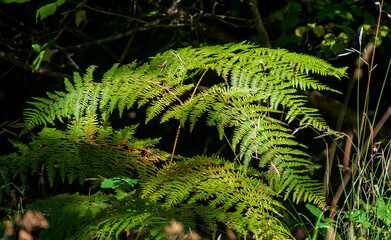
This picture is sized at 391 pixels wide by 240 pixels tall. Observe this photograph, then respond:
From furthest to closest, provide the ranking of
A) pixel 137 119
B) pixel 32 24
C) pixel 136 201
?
pixel 32 24
pixel 137 119
pixel 136 201

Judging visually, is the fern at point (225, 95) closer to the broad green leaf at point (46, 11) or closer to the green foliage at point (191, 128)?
the green foliage at point (191, 128)

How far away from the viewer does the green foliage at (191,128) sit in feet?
4.12

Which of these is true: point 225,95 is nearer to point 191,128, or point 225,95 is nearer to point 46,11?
point 191,128

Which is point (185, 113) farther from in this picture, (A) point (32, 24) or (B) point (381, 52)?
(A) point (32, 24)

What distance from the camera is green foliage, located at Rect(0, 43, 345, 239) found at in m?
1.25

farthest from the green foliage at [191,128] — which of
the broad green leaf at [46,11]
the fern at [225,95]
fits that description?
the broad green leaf at [46,11]

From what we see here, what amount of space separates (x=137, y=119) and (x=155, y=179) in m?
1.02

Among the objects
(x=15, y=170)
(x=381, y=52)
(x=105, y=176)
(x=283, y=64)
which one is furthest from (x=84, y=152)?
(x=381, y=52)

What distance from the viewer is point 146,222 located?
1094 mm

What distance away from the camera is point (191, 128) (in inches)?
52.5

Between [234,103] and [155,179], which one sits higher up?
[234,103]

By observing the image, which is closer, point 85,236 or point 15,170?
point 85,236


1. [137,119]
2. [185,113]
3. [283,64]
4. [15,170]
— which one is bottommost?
[137,119]

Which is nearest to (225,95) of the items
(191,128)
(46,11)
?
(191,128)
